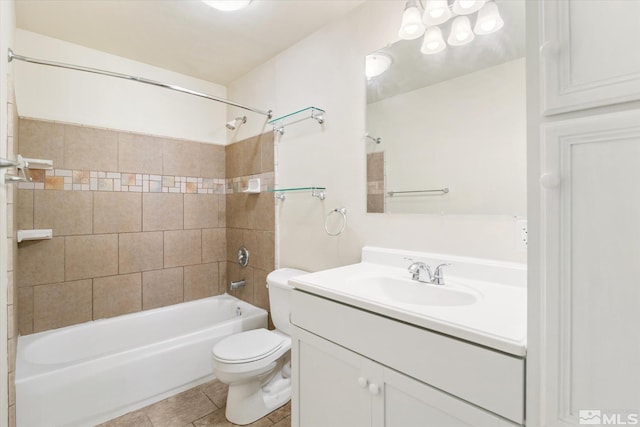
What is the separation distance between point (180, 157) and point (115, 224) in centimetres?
75

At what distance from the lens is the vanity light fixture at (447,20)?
121 cm

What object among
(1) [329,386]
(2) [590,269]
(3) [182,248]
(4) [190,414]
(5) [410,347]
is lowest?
(4) [190,414]

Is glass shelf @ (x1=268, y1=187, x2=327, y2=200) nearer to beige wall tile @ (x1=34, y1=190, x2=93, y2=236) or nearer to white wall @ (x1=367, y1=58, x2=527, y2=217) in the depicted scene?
white wall @ (x1=367, y1=58, x2=527, y2=217)

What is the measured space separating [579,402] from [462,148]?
99cm

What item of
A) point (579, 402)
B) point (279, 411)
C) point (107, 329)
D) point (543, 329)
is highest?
point (543, 329)

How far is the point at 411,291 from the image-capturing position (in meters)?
1.26

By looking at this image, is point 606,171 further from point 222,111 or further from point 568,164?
point 222,111

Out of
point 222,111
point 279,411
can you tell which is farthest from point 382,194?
point 222,111

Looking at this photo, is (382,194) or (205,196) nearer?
(382,194)

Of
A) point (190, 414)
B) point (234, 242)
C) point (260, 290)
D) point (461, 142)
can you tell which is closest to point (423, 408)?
point (461, 142)

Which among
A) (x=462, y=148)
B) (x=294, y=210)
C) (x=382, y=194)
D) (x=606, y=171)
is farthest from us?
(x=294, y=210)

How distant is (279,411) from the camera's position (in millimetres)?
1761

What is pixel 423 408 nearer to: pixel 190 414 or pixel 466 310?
pixel 466 310

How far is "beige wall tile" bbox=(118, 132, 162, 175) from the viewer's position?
7.47 feet
